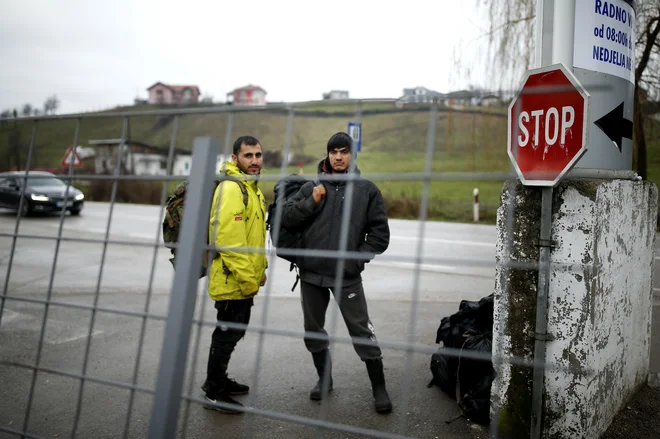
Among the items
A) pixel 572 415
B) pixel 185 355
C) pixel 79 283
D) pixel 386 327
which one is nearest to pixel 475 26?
pixel 386 327

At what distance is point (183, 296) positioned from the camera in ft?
6.09

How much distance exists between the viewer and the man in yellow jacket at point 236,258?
11.2 ft

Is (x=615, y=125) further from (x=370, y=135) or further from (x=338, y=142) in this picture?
(x=370, y=135)

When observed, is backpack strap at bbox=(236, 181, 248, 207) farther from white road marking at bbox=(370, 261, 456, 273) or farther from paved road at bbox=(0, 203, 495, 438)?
white road marking at bbox=(370, 261, 456, 273)

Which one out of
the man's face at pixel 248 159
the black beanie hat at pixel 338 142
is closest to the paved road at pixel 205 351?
the man's face at pixel 248 159

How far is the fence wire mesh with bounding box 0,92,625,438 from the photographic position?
174 cm

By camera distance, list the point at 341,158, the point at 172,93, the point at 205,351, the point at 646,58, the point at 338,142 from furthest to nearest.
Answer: the point at 172,93 → the point at 646,58 → the point at 205,351 → the point at 338,142 → the point at 341,158

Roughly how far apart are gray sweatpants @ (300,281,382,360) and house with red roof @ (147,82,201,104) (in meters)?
74.0

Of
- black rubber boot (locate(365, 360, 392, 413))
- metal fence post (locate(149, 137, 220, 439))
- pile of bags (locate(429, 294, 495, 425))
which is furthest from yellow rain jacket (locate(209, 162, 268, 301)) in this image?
metal fence post (locate(149, 137, 220, 439))

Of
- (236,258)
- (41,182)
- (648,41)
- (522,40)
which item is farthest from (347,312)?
(41,182)

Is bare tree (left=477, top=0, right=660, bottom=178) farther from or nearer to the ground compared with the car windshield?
farther from the ground

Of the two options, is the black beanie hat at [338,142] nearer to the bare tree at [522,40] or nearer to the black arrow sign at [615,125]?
the black arrow sign at [615,125]

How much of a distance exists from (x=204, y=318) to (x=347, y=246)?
97.0 inches

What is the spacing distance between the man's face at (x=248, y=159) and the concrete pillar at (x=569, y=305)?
157 centimetres
